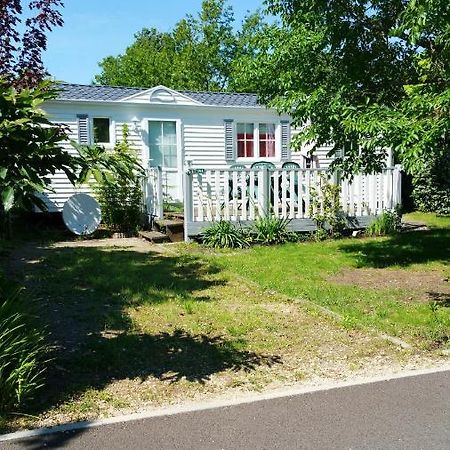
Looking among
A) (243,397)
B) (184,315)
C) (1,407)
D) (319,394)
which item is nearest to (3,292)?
(1,407)

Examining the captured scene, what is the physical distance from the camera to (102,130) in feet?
48.7

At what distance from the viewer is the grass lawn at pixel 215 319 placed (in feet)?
13.8

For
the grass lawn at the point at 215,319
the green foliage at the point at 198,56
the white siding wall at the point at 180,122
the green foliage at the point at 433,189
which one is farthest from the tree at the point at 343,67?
the green foliage at the point at 198,56

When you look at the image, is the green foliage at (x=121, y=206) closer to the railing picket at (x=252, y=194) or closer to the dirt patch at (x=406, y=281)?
the railing picket at (x=252, y=194)

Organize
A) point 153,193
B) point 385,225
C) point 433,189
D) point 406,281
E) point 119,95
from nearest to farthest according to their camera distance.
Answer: point 406,281, point 385,225, point 153,193, point 119,95, point 433,189

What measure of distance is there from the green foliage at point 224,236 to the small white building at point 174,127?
14.2ft

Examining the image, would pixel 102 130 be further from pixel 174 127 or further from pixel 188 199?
pixel 188 199

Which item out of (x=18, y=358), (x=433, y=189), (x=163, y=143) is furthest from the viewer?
(x=433, y=189)

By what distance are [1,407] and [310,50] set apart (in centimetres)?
A: 628

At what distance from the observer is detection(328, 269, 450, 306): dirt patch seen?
685 centimetres

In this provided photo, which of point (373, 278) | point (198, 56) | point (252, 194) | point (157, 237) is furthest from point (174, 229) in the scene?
point (198, 56)

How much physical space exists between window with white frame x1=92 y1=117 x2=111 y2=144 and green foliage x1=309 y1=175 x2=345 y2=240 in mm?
6131

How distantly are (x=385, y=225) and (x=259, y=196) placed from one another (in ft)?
9.80

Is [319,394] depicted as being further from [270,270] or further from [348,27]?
[348,27]
